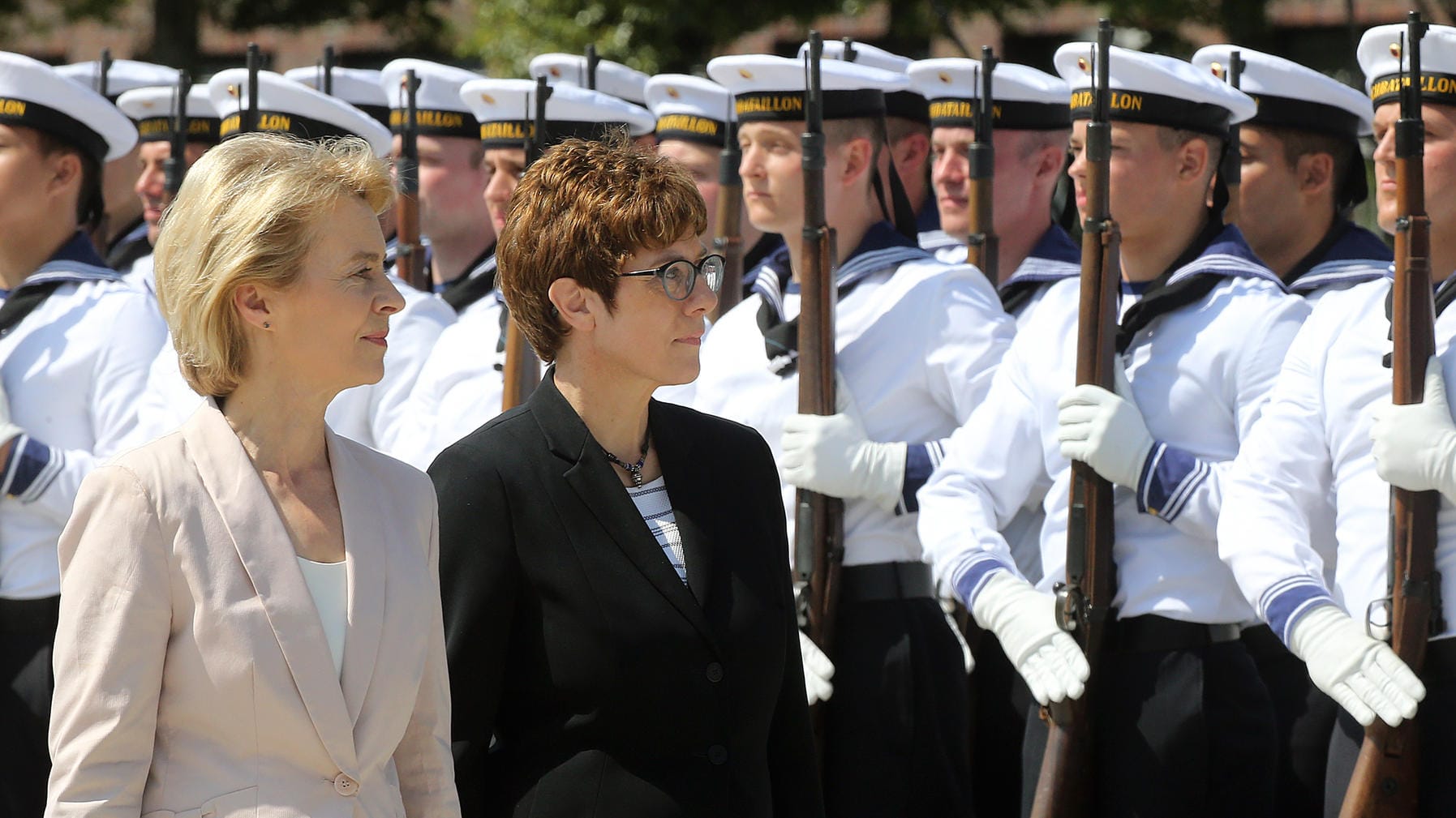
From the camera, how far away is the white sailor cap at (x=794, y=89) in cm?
507

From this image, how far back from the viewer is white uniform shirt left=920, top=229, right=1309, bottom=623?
171 inches

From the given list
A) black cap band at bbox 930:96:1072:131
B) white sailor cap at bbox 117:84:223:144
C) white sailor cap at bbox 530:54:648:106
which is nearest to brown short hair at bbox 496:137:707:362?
black cap band at bbox 930:96:1072:131

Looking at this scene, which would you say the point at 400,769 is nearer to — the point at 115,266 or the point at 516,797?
the point at 516,797

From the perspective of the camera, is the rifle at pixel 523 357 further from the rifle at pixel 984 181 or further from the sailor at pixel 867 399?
the rifle at pixel 984 181

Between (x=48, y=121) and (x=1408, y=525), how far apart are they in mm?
3881

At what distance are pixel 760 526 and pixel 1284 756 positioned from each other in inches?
98.1

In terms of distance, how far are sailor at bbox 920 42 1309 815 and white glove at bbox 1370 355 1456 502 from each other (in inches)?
17.3

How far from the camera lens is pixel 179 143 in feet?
22.0

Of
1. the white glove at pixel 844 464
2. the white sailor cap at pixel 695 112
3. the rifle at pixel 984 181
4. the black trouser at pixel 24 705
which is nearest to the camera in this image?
the white glove at pixel 844 464

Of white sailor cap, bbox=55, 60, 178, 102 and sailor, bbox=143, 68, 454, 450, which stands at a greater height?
white sailor cap, bbox=55, 60, 178, 102

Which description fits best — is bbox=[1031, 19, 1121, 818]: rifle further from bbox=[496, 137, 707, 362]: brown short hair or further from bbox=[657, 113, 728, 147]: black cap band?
bbox=[657, 113, 728, 147]: black cap band

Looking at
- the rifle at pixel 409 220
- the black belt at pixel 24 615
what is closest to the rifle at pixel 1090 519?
the black belt at pixel 24 615

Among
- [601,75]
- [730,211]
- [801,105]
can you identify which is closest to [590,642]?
[801,105]

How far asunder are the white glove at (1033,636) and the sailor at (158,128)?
12.3ft
